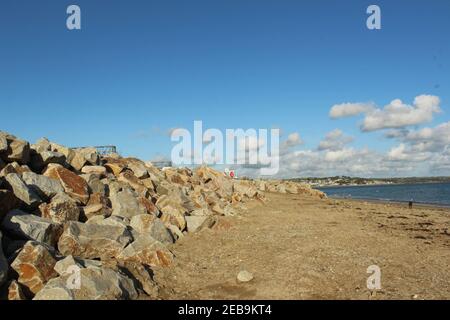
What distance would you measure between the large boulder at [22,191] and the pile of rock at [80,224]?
0.08ft

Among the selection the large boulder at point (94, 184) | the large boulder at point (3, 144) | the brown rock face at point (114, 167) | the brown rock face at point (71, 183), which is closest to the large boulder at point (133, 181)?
the brown rock face at point (114, 167)

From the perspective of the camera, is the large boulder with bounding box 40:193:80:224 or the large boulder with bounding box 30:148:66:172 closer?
the large boulder with bounding box 40:193:80:224

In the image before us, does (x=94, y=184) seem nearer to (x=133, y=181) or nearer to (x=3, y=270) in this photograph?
(x=133, y=181)

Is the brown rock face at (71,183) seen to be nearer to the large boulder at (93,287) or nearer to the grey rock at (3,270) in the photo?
the large boulder at (93,287)

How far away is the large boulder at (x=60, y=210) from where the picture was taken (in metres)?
11.7

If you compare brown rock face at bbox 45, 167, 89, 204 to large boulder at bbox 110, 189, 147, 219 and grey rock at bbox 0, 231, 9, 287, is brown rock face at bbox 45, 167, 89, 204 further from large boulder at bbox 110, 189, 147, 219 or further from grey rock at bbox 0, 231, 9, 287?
grey rock at bbox 0, 231, 9, 287

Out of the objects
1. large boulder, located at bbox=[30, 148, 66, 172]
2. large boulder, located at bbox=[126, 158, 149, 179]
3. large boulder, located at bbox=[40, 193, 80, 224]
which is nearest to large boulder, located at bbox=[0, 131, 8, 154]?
large boulder, located at bbox=[30, 148, 66, 172]

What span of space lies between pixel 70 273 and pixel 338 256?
813 cm

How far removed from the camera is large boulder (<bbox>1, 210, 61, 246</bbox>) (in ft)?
31.8

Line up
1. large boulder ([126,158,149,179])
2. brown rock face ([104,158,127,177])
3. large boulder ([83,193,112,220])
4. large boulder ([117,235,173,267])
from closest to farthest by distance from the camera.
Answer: large boulder ([117,235,173,267])
large boulder ([83,193,112,220])
brown rock face ([104,158,127,177])
large boulder ([126,158,149,179])

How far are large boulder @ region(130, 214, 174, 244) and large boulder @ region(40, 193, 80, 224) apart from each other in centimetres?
187

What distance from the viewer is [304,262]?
12.0 metres

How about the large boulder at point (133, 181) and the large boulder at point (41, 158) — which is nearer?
the large boulder at point (41, 158)
